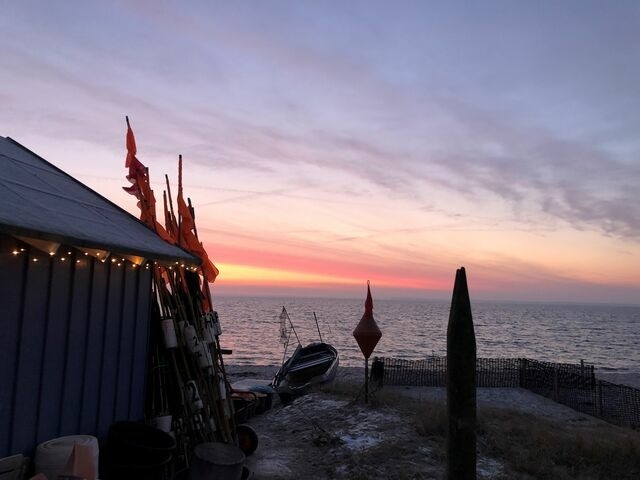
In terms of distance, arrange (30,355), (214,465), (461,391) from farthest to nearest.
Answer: (214,465) → (30,355) → (461,391)

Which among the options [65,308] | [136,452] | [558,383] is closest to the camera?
[65,308]

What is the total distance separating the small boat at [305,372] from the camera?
18828 mm

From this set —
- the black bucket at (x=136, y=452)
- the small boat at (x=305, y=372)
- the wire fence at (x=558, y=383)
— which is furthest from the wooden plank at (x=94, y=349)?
the wire fence at (x=558, y=383)

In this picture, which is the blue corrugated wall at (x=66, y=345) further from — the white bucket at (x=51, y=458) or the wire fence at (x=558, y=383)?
the wire fence at (x=558, y=383)

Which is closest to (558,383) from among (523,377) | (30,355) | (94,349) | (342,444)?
(523,377)

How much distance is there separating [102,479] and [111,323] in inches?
78.7

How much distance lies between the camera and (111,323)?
25.0 ft

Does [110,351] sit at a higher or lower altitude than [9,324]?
lower

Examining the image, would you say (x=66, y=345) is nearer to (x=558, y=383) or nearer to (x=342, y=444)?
(x=342, y=444)

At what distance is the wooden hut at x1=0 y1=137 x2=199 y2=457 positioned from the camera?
18.6 ft

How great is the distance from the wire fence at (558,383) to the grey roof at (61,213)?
15817 mm

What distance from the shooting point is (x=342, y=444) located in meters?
11.2

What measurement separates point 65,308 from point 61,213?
1142 millimetres

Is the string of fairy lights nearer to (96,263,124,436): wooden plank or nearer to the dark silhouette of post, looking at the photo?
(96,263,124,436): wooden plank
